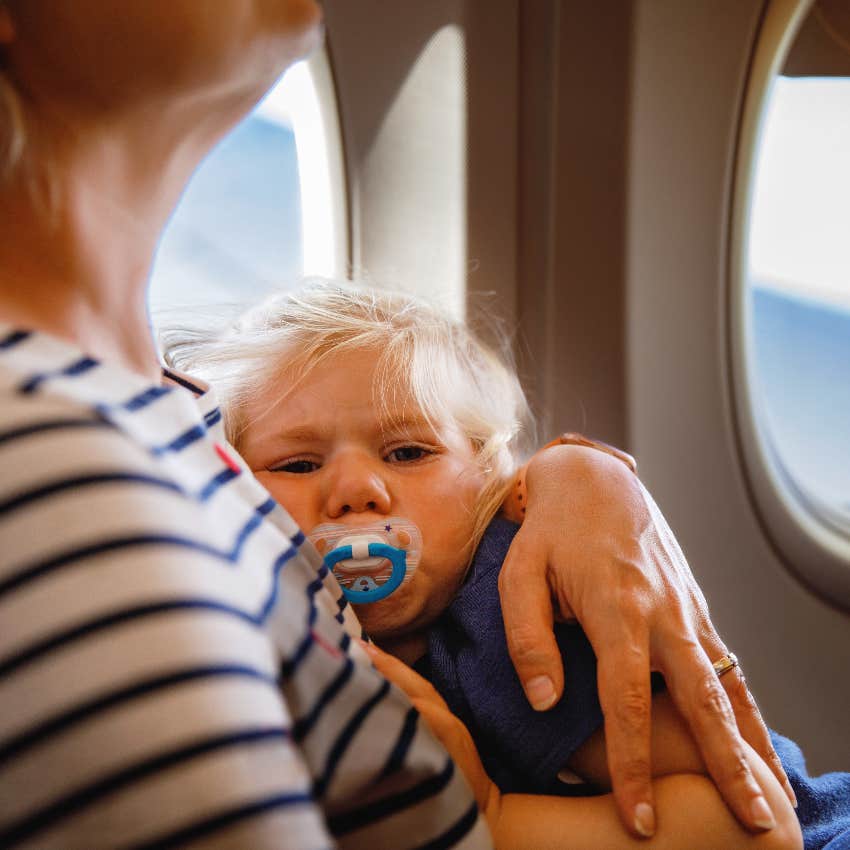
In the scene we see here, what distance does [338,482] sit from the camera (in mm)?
945

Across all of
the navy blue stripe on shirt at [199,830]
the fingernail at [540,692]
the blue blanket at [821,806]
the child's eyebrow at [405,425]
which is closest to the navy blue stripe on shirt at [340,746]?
the navy blue stripe on shirt at [199,830]

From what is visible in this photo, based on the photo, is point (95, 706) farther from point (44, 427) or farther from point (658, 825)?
point (658, 825)

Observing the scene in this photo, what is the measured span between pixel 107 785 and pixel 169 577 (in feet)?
0.33

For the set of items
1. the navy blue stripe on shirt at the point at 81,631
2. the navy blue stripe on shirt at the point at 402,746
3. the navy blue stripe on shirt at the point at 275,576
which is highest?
the navy blue stripe on shirt at the point at 81,631

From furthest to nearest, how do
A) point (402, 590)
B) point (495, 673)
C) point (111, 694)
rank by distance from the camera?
point (402, 590) → point (495, 673) → point (111, 694)

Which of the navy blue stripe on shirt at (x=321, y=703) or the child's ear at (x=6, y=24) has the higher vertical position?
the child's ear at (x=6, y=24)

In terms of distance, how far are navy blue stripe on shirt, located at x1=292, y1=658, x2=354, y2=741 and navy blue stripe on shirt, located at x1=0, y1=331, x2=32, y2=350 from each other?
0.94 ft

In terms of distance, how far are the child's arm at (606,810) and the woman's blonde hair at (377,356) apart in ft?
1.03

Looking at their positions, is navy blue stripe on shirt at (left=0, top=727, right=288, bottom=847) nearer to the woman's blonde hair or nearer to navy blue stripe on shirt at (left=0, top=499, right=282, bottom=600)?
navy blue stripe on shirt at (left=0, top=499, right=282, bottom=600)

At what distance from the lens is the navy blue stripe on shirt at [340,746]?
536mm

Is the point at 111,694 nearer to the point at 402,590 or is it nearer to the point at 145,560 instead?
the point at 145,560

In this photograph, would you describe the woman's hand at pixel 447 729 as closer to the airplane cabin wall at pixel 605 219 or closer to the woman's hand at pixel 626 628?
the woman's hand at pixel 626 628

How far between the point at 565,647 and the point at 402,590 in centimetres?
20

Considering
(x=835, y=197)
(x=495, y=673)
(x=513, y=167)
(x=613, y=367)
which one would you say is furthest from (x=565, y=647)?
(x=835, y=197)
